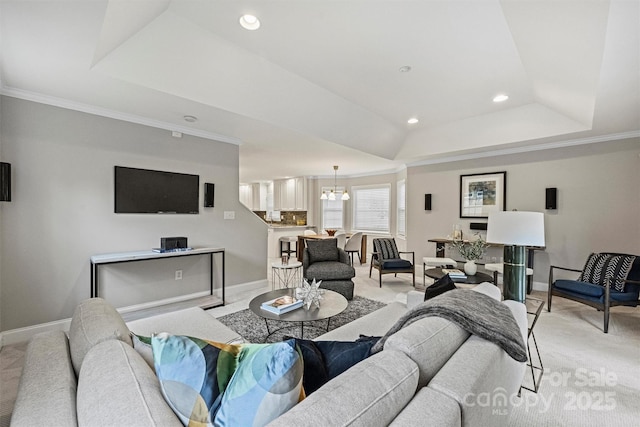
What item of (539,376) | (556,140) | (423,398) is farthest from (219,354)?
(556,140)

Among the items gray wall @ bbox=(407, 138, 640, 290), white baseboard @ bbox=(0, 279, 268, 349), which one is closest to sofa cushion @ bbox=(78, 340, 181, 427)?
white baseboard @ bbox=(0, 279, 268, 349)

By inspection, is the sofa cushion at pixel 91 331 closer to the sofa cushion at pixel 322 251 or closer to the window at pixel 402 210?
the sofa cushion at pixel 322 251

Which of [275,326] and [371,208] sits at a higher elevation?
[371,208]

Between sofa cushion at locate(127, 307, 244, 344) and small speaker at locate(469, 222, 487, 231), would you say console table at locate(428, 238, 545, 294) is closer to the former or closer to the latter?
small speaker at locate(469, 222, 487, 231)

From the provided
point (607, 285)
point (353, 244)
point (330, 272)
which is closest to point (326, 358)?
point (330, 272)

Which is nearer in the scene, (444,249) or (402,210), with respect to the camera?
(444,249)

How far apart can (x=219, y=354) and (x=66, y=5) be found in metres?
2.14

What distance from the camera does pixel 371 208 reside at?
7.69m

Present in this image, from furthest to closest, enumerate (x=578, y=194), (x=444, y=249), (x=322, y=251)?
(x=444, y=249) → (x=322, y=251) → (x=578, y=194)

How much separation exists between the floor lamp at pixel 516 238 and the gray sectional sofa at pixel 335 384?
99 cm

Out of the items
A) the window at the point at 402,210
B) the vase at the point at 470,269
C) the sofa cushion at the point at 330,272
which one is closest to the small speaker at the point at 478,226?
the window at the point at 402,210

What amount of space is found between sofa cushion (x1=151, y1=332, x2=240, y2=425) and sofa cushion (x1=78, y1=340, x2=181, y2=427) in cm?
4

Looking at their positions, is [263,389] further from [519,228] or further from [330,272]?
[330,272]

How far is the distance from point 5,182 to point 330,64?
3.23 m
